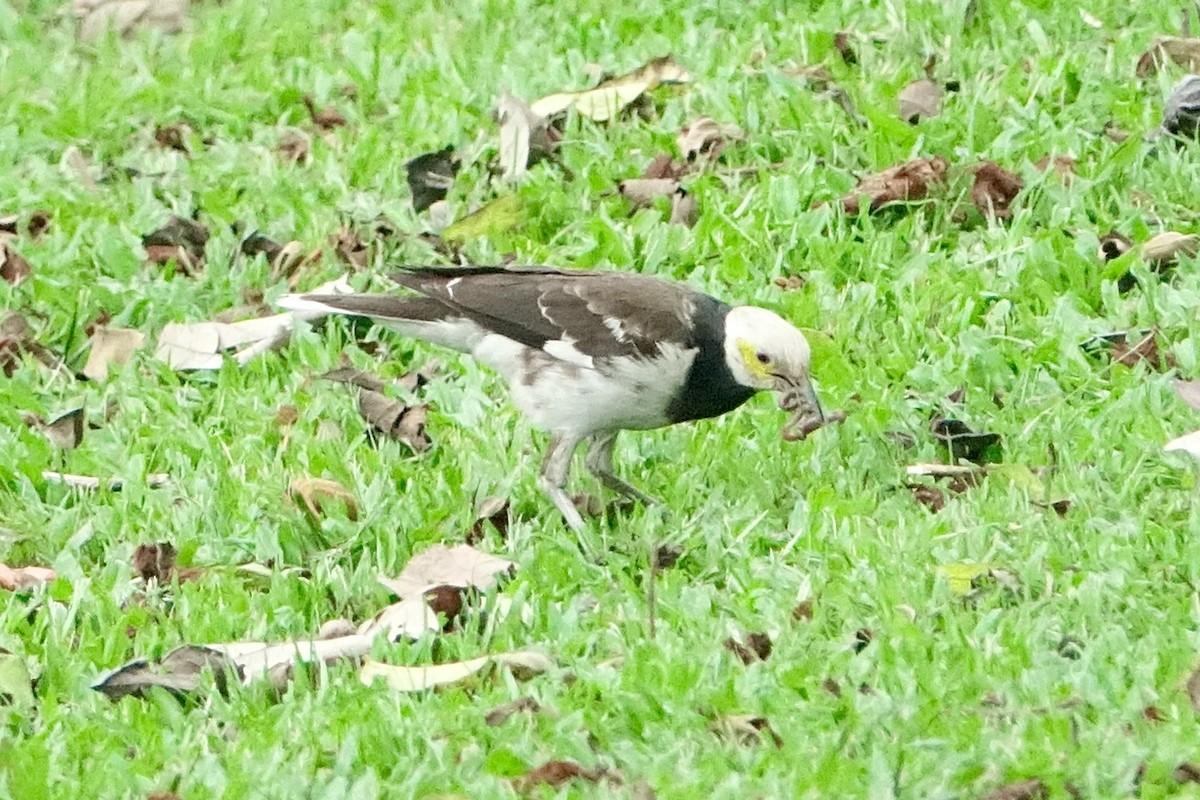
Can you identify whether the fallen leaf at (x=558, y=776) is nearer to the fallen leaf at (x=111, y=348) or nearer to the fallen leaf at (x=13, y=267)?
the fallen leaf at (x=111, y=348)

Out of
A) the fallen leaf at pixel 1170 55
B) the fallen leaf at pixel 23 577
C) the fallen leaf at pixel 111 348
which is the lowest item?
the fallen leaf at pixel 111 348

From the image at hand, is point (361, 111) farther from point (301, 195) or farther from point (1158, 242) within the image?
point (1158, 242)

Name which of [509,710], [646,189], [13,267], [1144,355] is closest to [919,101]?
[646,189]

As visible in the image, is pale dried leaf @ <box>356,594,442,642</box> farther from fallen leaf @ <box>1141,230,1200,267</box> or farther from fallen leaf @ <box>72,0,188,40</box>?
fallen leaf @ <box>72,0,188,40</box>

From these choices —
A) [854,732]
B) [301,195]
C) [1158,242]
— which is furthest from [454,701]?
[301,195]

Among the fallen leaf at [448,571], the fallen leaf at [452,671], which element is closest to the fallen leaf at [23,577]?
the fallen leaf at [448,571]

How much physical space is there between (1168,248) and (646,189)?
212 cm

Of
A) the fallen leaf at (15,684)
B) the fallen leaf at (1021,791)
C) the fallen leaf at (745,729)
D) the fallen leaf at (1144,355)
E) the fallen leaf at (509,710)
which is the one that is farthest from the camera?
the fallen leaf at (1144,355)

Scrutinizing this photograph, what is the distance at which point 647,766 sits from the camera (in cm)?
489

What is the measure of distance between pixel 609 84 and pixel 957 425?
3.27 metres

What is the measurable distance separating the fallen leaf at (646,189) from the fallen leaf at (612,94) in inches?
24.2

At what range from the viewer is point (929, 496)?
21.5ft

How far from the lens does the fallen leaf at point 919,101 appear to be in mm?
8898

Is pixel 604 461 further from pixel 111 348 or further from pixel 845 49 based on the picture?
pixel 845 49
